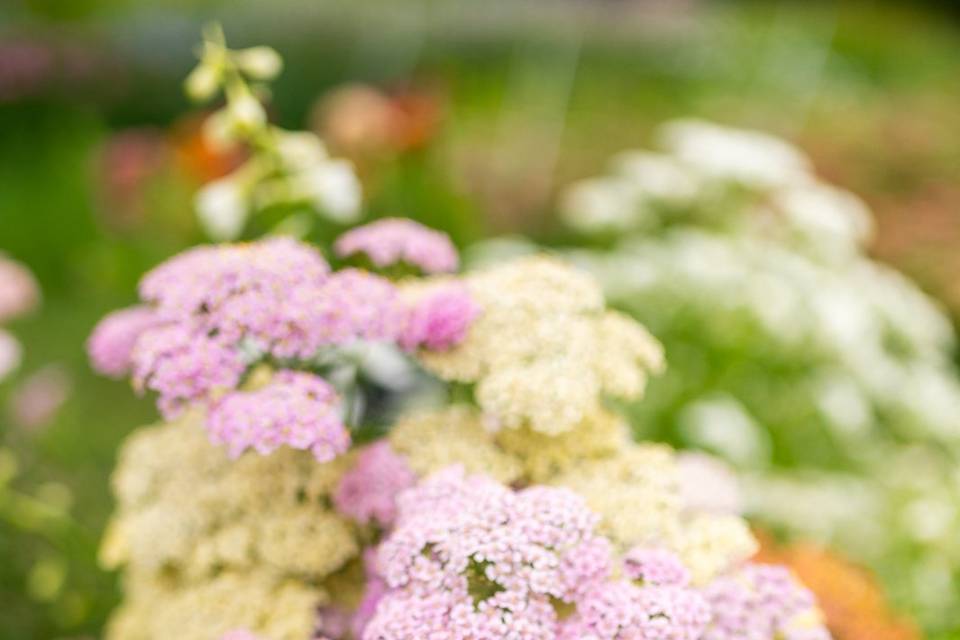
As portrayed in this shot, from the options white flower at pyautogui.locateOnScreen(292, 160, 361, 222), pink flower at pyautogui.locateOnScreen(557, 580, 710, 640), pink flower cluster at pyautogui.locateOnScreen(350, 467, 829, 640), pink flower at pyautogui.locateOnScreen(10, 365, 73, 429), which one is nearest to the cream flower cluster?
pink flower cluster at pyautogui.locateOnScreen(350, 467, 829, 640)

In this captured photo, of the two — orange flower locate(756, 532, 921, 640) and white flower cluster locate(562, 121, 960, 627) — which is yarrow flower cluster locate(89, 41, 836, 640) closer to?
orange flower locate(756, 532, 921, 640)

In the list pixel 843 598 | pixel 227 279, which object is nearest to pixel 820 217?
pixel 843 598

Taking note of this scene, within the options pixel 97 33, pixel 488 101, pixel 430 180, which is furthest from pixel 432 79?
pixel 430 180

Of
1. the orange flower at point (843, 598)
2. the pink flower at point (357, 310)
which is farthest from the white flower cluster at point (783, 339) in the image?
the pink flower at point (357, 310)

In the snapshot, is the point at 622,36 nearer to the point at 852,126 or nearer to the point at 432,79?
the point at 432,79

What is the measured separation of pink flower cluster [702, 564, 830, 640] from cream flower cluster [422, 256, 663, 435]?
0.26 m

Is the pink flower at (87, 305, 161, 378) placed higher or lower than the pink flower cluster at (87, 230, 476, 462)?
lower

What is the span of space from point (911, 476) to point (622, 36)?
20.4ft

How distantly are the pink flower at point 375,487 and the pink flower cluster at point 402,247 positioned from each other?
258 mm

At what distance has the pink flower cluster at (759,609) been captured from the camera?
3.66 ft

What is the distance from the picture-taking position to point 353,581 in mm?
1319

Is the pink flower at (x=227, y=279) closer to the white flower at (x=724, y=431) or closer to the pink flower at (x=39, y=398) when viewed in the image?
the pink flower at (x=39, y=398)

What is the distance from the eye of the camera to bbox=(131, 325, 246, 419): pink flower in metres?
1.10

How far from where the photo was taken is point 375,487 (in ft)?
4.03
